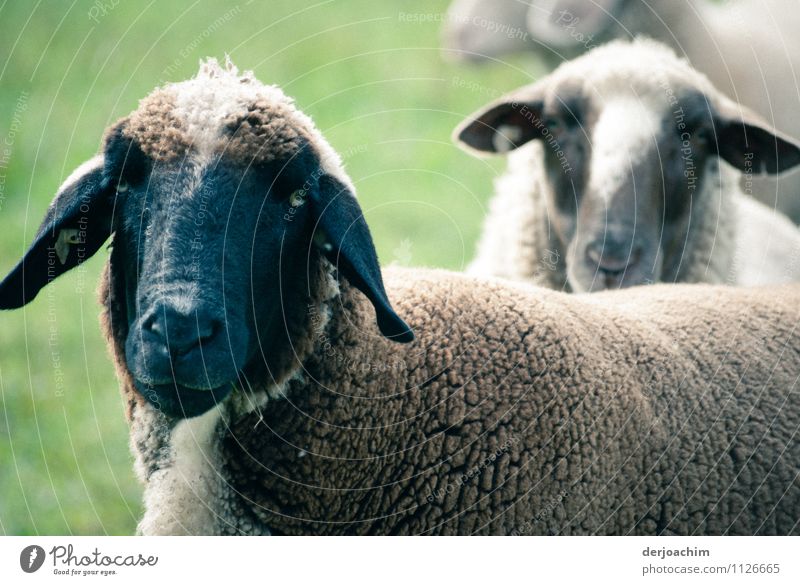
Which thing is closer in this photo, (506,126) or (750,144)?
(750,144)

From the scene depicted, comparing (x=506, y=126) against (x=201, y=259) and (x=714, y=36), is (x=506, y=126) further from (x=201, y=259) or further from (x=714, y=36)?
(x=201, y=259)

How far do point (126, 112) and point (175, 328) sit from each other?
7.00 metres

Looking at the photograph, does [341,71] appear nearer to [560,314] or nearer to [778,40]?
[778,40]

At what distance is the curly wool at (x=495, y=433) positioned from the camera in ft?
9.55

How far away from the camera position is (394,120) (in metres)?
9.16

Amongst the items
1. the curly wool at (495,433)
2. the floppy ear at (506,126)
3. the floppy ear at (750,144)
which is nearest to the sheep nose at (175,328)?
the curly wool at (495,433)

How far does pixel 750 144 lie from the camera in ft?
16.6

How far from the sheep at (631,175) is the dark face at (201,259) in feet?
7.49

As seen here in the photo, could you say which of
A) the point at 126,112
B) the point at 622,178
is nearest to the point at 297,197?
the point at 622,178

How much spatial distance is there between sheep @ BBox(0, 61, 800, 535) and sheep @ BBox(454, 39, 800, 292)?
1717 mm

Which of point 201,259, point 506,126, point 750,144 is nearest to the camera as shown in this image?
point 201,259
